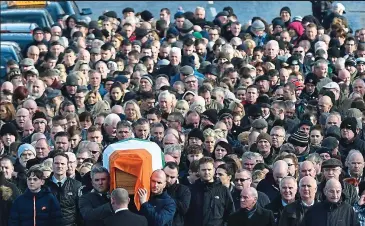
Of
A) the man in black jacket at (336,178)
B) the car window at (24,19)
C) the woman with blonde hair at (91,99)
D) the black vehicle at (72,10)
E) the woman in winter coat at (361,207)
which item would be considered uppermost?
the black vehicle at (72,10)

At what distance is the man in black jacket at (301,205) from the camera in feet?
76.3

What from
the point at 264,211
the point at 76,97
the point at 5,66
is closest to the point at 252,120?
the point at 76,97

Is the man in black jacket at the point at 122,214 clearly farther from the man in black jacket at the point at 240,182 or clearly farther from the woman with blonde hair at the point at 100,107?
the woman with blonde hair at the point at 100,107

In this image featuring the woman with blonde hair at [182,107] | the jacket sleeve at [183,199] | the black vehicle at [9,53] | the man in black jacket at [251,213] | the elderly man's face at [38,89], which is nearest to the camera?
the man in black jacket at [251,213]

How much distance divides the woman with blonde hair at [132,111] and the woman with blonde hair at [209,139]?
6.42 feet

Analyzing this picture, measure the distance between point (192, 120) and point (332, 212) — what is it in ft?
18.6

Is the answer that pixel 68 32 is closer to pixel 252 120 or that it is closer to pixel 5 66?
pixel 5 66

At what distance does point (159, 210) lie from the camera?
23.4 metres

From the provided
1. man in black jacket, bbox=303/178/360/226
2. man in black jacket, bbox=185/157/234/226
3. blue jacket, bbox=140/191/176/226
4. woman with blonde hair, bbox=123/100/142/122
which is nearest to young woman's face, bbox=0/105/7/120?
woman with blonde hair, bbox=123/100/142/122

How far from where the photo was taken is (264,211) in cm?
2347

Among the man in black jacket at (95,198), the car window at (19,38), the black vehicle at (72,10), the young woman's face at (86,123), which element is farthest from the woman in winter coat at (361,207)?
the black vehicle at (72,10)

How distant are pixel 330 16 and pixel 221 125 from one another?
11.1 meters

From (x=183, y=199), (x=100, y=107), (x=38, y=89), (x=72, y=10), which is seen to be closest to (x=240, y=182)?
(x=183, y=199)

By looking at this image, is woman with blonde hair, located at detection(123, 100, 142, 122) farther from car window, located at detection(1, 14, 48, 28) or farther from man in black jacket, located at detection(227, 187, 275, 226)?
car window, located at detection(1, 14, 48, 28)
